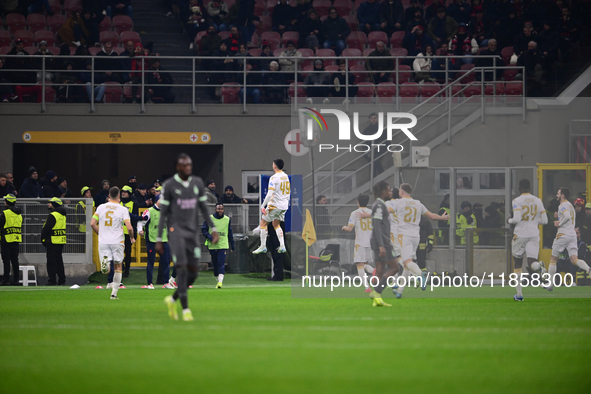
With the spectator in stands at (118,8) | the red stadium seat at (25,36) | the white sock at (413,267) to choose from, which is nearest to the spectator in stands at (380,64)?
the spectator in stands at (118,8)

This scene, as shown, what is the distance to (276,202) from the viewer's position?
16.4 m

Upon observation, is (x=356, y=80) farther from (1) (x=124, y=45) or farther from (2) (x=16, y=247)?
(2) (x=16, y=247)

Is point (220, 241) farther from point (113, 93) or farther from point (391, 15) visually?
point (391, 15)

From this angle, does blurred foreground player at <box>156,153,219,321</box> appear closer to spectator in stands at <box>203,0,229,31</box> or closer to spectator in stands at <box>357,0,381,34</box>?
spectator in stands at <box>203,0,229,31</box>

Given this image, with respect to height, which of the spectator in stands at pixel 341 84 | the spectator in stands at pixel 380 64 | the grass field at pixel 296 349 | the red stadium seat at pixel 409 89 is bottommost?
the grass field at pixel 296 349

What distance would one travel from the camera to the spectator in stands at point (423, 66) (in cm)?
2219

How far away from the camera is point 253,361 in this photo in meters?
6.54

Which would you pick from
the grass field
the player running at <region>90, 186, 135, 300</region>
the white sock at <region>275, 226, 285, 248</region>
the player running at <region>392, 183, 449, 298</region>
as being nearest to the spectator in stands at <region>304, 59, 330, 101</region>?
the white sock at <region>275, 226, 285, 248</region>

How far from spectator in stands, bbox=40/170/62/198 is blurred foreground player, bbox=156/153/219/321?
11766mm

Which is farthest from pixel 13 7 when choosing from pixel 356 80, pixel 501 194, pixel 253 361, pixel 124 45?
pixel 253 361

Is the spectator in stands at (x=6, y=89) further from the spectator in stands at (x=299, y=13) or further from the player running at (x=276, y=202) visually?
the player running at (x=276, y=202)

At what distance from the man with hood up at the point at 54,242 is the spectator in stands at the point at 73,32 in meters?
8.75

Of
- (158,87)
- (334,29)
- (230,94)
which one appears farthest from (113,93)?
(334,29)

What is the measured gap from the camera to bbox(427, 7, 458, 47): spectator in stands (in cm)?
2514
